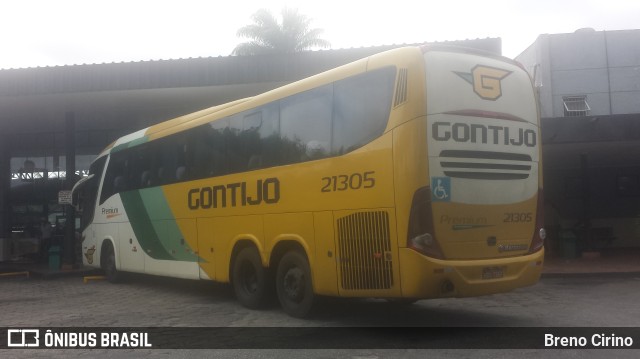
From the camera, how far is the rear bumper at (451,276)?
7.44 metres

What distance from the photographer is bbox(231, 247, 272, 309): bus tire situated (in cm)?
1025

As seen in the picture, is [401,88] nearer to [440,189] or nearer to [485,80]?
[485,80]

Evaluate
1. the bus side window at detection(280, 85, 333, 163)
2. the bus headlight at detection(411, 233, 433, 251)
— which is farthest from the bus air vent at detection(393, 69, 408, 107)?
the bus headlight at detection(411, 233, 433, 251)

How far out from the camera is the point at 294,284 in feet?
31.3

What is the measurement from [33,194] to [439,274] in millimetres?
21581

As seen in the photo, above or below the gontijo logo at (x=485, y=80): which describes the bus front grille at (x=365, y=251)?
below

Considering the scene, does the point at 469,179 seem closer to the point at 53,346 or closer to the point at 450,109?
the point at 450,109

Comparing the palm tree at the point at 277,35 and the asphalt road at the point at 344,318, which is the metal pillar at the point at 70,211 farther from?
the palm tree at the point at 277,35

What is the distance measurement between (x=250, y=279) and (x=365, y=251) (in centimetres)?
335

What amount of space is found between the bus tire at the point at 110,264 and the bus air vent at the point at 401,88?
33.3 ft

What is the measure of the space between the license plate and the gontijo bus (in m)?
0.01

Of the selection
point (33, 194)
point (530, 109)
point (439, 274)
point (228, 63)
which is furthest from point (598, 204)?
point (33, 194)

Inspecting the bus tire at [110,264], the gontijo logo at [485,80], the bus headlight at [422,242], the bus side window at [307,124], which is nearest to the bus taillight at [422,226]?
the bus headlight at [422,242]

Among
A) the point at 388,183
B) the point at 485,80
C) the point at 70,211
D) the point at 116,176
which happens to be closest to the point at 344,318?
the point at 388,183
